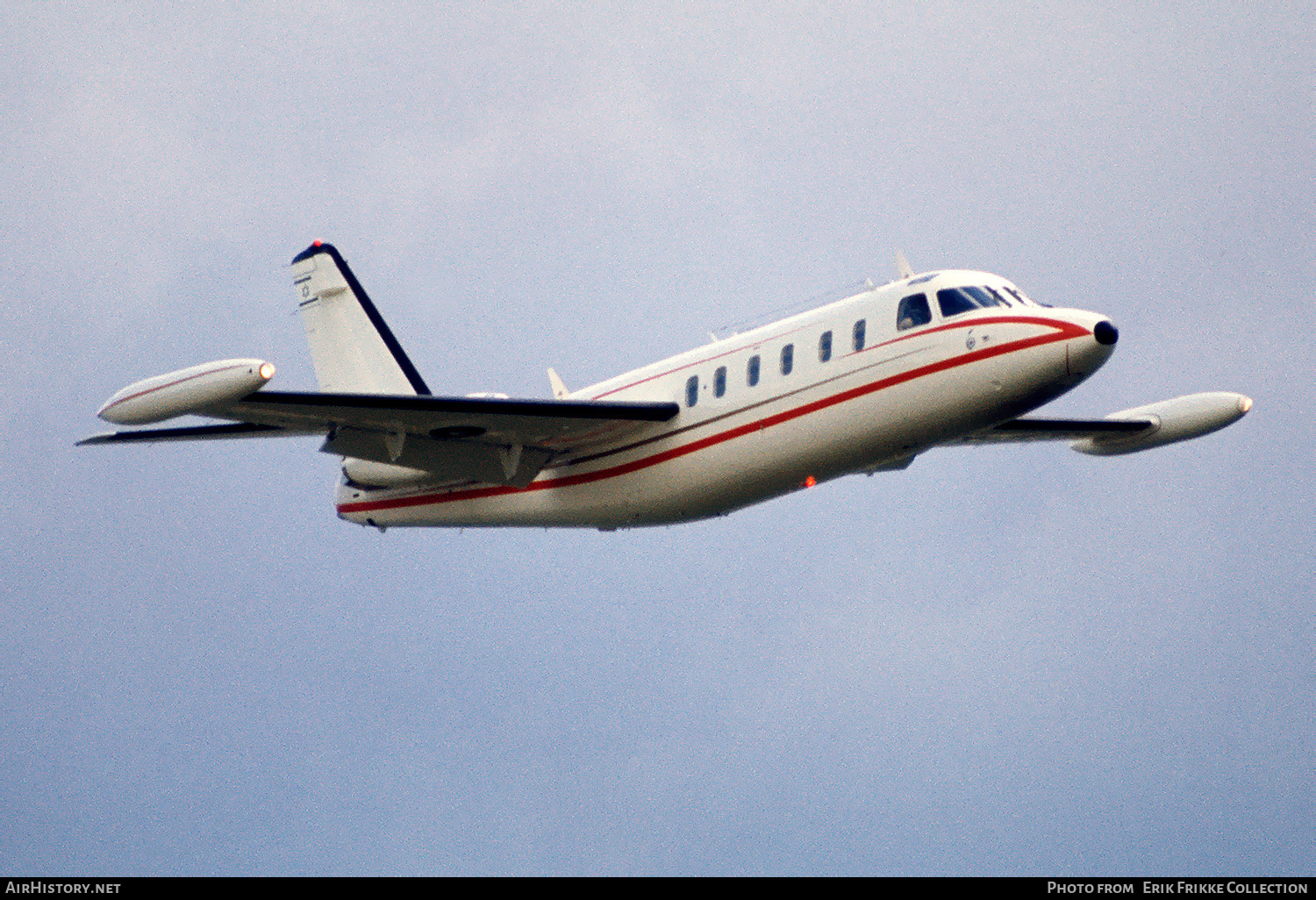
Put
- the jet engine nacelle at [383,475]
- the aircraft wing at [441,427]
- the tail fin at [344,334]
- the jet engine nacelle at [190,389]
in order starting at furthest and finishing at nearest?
1. the tail fin at [344,334]
2. the jet engine nacelle at [383,475]
3. the aircraft wing at [441,427]
4. the jet engine nacelle at [190,389]

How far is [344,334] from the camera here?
4200 centimetres

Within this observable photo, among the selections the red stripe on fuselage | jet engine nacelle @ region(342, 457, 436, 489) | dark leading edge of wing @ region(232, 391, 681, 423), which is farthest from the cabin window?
jet engine nacelle @ region(342, 457, 436, 489)

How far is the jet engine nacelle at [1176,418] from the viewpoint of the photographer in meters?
41.9

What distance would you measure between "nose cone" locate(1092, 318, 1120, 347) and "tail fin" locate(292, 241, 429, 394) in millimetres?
17586

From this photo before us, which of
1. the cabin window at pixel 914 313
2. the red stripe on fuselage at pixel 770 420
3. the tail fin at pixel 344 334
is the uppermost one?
the tail fin at pixel 344 334

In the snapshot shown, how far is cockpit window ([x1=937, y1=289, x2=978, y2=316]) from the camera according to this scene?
110 feet

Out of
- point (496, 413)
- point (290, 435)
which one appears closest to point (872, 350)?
point (496, 413)

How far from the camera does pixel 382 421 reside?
Answer: 3466cm

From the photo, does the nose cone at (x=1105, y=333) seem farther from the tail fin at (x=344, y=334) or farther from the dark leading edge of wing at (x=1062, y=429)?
the tail fin at (x=344, y=334)

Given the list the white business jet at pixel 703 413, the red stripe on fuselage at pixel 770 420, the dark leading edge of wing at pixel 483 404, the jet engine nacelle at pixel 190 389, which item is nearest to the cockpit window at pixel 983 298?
the white business jet at pixel 703 413

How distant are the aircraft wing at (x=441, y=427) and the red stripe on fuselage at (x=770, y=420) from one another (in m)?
0.70

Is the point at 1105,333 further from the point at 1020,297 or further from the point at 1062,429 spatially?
the point at 1062,429

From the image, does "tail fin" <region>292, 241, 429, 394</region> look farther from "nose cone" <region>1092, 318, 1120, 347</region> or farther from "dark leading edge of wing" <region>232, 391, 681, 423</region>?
"nose cone" <region>1092, 318, 1120, 347</region>
